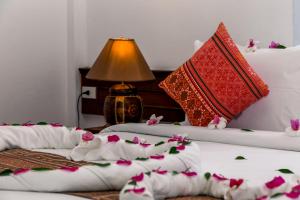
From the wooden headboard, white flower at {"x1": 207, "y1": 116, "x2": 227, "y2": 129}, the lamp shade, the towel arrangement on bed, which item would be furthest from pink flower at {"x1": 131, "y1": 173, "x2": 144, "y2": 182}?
the wooden headboard

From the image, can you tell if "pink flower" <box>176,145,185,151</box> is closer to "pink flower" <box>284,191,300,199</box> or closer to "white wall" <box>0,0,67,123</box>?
"pink flower" <box>284,191,300,199</box>

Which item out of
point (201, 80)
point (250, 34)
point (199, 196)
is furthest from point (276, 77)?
point (199, 196)

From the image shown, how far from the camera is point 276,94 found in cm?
296

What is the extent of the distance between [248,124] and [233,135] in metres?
0.25

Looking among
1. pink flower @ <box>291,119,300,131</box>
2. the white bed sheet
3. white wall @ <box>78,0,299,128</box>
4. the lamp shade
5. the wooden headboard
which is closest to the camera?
the white bed sheet

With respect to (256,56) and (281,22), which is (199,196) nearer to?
(256,56)

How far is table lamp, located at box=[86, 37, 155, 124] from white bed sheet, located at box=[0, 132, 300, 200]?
0.95 m

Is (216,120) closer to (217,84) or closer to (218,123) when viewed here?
(218,123)

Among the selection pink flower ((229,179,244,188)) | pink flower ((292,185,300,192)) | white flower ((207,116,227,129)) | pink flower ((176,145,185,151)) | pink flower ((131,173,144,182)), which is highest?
pink flower ((131,173,144,182))

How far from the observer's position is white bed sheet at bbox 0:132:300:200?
2163mm

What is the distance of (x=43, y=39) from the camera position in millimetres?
4293

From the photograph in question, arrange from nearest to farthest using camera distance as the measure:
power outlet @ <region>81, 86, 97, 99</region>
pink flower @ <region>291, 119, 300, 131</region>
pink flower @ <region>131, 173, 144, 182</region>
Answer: pink flower @ <region>131, 173, 144, 182</region>
pink flower @ <region>291, 119, 300, 131</region>
power outlet @ <region>81, 86, 97, 99</region>

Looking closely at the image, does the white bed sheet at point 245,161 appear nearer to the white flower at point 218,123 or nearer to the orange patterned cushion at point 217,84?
the white flower at point 218,123

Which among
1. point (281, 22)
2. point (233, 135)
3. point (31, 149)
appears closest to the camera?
point (31, 149)
